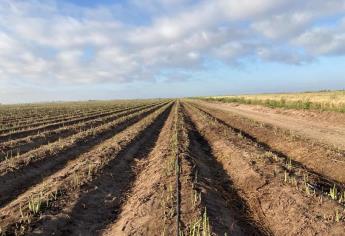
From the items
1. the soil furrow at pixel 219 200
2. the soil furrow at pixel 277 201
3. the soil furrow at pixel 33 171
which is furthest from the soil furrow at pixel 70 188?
the soil furrow at pixel 277 201

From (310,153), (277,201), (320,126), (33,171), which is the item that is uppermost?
(33,171)

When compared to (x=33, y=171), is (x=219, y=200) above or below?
below

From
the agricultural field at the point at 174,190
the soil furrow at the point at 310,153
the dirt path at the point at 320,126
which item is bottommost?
the dirt path at the point at 320,126

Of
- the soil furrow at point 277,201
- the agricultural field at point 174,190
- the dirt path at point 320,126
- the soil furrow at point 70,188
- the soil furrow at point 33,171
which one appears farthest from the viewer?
the dirt path at point 320,126

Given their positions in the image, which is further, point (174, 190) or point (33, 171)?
point (33, 171)

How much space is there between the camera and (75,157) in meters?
16.2

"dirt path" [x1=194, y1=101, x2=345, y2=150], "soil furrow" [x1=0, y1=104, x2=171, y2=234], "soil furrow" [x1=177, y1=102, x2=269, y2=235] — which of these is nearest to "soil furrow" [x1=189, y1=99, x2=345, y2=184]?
"dirt path" [x1=194, y1=101, x2=345, y2=150]

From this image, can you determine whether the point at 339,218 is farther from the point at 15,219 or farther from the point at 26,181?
the point at 26,181

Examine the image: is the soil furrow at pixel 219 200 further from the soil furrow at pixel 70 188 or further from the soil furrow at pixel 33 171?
the soil furrow at pixel 33 171

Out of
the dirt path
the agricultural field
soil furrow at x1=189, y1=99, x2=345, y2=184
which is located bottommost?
the dirt path

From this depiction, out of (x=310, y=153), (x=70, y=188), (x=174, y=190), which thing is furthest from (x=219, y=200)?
(x=310, y=153)

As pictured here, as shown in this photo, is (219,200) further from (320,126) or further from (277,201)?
(320,126)

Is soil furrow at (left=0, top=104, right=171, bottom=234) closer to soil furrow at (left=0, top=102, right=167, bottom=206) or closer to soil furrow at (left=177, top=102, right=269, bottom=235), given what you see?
soil furrow at (left=0, top=102, right=167, bottom=206)

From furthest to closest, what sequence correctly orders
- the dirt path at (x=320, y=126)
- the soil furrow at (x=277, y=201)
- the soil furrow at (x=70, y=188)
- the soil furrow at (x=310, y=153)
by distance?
the dirt path at (x=320, y=126), the soil furrow at (x=310, y=153), the soil furrow at (x=70, y=188), the soil furrow at (x=277, y=201)
